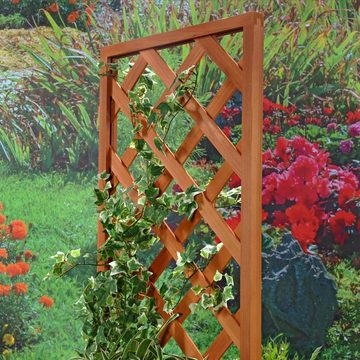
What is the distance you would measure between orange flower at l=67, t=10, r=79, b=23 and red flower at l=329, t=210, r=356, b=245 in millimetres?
1801

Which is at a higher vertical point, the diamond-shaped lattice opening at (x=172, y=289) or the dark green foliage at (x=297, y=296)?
the diamond-shaped lattice opening at (x=172, y=289)

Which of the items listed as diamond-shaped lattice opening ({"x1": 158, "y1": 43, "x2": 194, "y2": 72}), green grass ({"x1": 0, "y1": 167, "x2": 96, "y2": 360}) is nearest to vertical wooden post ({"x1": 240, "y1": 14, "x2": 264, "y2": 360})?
diamond-shaped lattice opening ({"x1": 158, "y1": 43, "x2": 194, "y2": 72})

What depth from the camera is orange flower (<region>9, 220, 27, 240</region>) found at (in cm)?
359

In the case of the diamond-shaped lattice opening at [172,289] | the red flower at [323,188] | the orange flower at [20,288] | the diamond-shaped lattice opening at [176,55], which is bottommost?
the orange flower at [20,288]

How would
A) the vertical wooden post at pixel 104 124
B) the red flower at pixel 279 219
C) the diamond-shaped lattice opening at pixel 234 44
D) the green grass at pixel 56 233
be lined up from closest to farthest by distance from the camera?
the vertical wooden post at pixel 104 124 → the red flower at pixel 279 219 → the diamond-shaped lattice opening at pixel 234 44 → the green grass at pixel 56 233

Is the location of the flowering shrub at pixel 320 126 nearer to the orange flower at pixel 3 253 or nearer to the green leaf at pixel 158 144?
the green leaf at pixel 158 144

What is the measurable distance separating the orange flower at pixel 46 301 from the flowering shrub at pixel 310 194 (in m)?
1.30

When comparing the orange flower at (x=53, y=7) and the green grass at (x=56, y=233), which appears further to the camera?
the orange flower at (x=53, y=7)

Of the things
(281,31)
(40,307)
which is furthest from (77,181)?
(281,31)

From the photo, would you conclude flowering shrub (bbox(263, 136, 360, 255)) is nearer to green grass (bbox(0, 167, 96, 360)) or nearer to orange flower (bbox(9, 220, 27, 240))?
green grass (bbox(0, 167, 96, 360))

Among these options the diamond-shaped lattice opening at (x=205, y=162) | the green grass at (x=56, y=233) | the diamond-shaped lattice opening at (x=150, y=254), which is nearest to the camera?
the diamond-shaped lattice opening at (x=205, y=162)

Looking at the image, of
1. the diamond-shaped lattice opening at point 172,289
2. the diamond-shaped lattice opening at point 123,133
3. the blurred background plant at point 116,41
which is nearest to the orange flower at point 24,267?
the blurred background plant at point 116,41

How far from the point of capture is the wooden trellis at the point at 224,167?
150cm

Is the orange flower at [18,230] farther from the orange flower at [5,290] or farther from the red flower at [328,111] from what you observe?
the red flower at [328,111]
